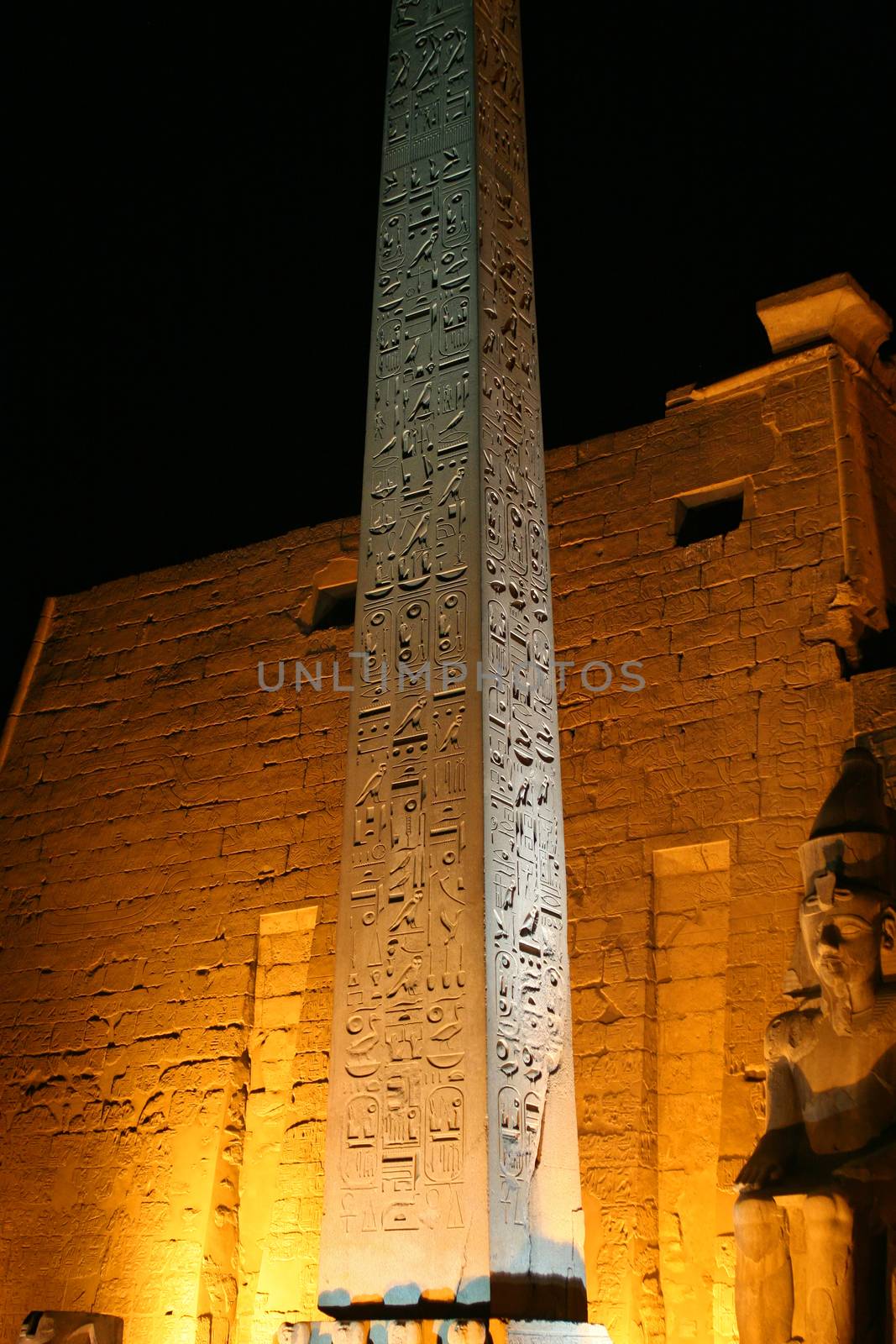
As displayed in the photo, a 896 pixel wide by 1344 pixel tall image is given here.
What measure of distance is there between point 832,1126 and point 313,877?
336cm

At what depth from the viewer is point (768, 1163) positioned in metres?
5.01

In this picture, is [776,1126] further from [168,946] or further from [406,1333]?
[168,946]

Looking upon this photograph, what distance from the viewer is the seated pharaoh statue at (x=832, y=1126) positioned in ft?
15.0

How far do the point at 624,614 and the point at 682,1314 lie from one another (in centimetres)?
294

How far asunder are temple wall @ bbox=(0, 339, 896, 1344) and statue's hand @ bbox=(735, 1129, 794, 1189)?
3.00 ft

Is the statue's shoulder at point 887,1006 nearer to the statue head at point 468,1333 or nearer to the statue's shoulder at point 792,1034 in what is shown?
the statue's shoulder at point 792,1034

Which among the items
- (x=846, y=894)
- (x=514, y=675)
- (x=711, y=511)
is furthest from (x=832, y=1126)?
(x=711, y=511)

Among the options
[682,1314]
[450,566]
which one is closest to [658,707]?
[682,1314]

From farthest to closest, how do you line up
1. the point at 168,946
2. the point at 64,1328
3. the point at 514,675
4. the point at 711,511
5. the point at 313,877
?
the point at 168,946, the point at 313,877, the point at 711,511, the point at 64,1328, the point at 514,675

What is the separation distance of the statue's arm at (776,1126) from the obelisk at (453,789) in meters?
1.19

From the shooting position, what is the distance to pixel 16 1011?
8.63m

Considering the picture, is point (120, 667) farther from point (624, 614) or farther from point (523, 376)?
point (523, 376)

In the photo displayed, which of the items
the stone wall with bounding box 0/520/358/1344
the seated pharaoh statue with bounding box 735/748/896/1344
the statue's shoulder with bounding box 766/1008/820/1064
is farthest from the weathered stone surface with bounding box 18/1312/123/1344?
the statue's shoulder with bounding box 766/1008/820/1064

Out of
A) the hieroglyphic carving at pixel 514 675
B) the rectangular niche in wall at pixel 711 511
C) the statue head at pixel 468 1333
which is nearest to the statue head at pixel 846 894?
the hieroglyphic carving at pixel 514 675
